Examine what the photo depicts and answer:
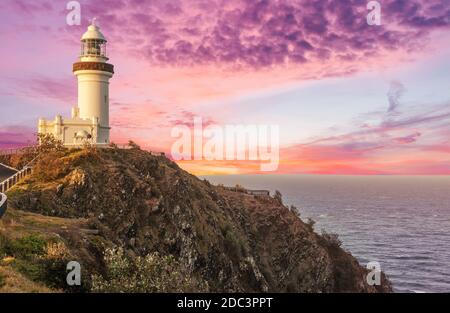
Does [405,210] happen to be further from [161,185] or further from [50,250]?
[50,250]

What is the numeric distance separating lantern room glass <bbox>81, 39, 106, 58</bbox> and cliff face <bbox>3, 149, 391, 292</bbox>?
19.7m

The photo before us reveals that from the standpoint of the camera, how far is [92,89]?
66375 mm

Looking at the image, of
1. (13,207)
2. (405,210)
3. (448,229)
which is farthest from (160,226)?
(405,210)

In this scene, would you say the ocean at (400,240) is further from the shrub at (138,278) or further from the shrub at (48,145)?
the shrub at (138,278)

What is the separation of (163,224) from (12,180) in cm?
1483

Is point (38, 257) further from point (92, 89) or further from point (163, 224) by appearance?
point (92, 89)

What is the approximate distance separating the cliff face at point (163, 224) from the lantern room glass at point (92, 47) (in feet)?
64.5

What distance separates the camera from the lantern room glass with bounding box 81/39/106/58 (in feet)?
218

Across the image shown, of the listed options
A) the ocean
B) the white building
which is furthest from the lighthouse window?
the ocean

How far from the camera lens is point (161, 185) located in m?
50.9

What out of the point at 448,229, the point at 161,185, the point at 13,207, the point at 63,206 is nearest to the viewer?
the point at 13,207

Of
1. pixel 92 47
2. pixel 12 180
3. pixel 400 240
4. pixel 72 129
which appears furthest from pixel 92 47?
pixel 400 240

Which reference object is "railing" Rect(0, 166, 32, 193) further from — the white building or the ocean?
the ocean
